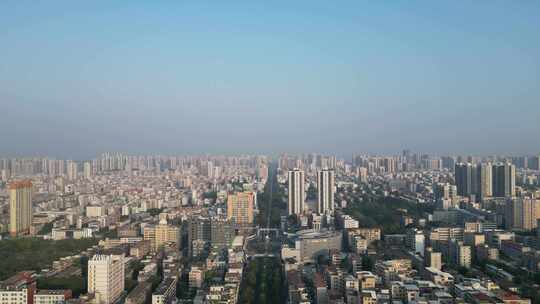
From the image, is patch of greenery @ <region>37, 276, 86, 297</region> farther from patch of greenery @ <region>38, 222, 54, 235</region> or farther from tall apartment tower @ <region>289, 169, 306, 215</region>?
tall apartment tower @ <region>289, 169, 306, 215</region>

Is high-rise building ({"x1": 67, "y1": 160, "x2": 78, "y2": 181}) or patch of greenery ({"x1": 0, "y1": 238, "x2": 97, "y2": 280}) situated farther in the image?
high-rise building ({"x1": 67, "y1": 160, "x2": 78, "y2": 181})

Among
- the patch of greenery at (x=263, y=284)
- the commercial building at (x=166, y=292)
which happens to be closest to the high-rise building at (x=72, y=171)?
the patch of greenery at (x=263, y=284)

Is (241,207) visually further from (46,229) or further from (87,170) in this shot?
(87,170)

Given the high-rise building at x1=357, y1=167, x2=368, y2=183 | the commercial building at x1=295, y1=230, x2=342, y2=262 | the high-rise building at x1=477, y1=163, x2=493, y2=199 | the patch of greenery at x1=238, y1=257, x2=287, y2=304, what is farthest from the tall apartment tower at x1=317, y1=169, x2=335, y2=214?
the high-rise building at x1=357, y1=167, x2=368, y2=183

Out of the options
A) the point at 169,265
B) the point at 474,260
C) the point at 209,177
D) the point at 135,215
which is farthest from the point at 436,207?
the point at 209,177

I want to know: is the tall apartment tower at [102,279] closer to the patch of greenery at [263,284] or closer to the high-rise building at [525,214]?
the patch of greenery at [263,284]
